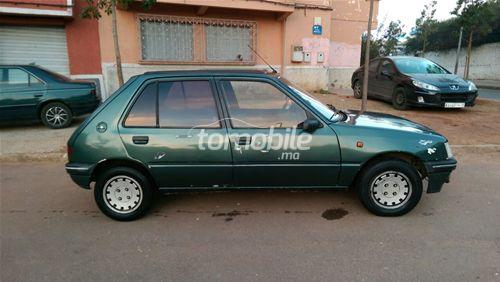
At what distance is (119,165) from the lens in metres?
3.75

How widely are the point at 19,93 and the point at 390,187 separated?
755 centimetres

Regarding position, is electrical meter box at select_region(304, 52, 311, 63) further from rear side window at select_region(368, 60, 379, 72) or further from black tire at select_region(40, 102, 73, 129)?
black tire at select_region(40, 102, 73, 129)

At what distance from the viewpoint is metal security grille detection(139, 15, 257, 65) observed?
11.6 m

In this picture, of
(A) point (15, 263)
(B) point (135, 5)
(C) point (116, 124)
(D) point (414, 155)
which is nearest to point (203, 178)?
(C) point (116, 124)

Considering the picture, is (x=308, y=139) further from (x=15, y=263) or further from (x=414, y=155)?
(x=15, y=263)

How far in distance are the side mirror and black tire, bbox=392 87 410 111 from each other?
6.82 meters

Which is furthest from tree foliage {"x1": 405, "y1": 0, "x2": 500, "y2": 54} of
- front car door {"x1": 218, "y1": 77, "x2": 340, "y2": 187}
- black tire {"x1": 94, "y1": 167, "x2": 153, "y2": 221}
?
black tire {"x1": 94, "y1": 167, "x2": 153, "y2": 221}

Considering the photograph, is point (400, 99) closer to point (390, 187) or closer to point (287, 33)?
point (287, 33)

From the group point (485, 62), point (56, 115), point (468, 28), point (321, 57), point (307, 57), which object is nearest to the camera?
point (56, 115)

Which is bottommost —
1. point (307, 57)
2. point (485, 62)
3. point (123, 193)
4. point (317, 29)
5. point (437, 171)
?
point (123, 193)

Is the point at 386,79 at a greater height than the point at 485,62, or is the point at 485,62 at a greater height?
the point at 485,62

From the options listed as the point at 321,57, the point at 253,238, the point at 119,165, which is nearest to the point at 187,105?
the point at 119,165

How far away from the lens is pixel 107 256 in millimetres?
3111

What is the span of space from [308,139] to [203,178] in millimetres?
1150
